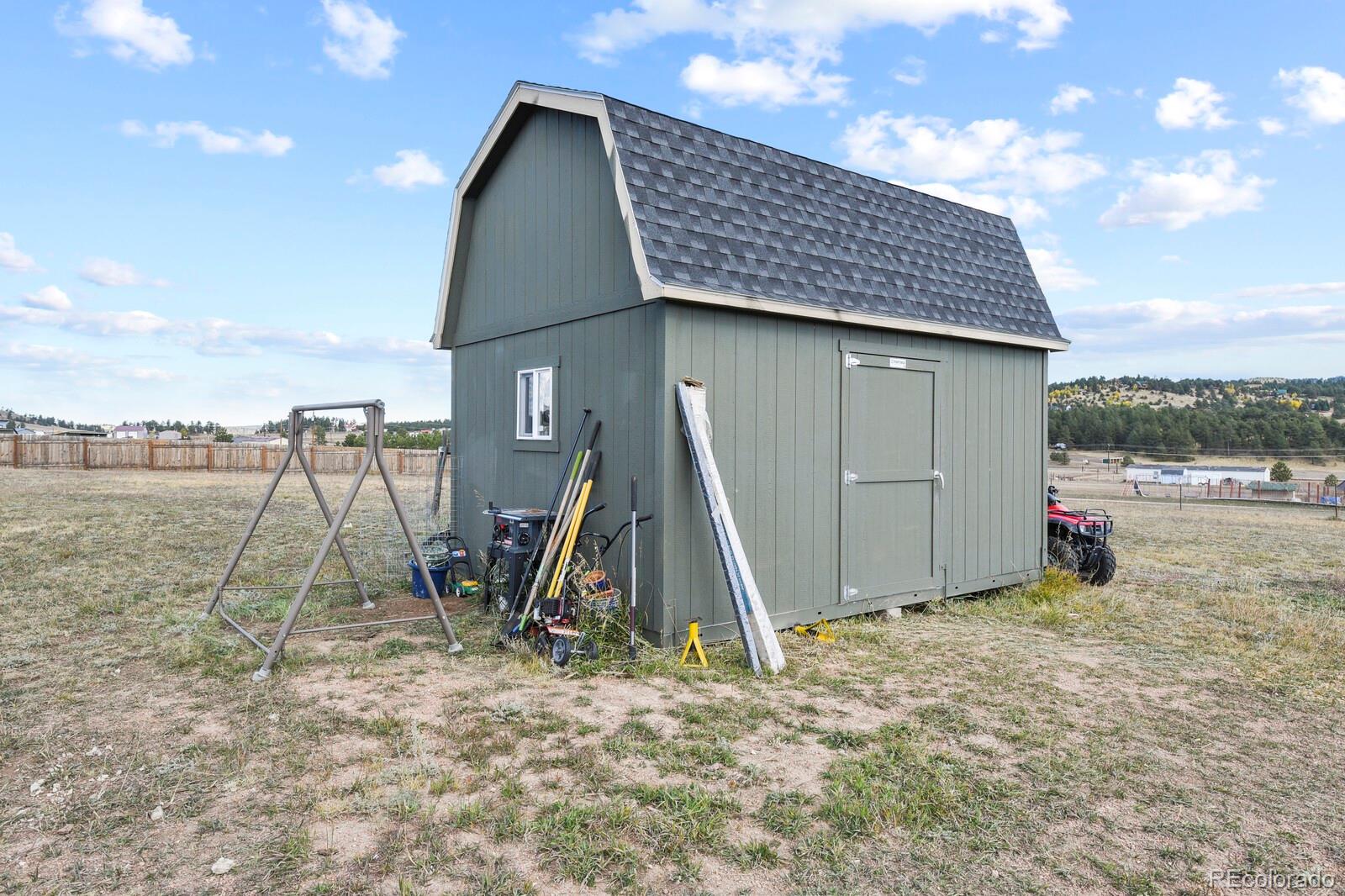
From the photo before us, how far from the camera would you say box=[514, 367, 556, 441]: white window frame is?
6832mm

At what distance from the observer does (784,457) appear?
20.0 feet

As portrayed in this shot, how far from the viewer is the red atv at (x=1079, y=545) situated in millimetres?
8719

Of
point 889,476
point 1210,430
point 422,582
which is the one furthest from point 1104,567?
point 1210,430

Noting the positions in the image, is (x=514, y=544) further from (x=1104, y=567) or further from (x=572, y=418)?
(x=1104, y=567)

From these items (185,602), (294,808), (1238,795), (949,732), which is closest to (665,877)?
(294,808)

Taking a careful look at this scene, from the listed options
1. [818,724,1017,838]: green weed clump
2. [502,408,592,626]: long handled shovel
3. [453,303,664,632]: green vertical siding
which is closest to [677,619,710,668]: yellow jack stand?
[453,303,664,632]: green vertical siding

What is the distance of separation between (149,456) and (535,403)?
30.2 m

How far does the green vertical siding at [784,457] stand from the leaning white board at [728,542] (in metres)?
0.14

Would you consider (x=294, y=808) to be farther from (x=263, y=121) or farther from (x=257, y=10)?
(x=263, y=121)

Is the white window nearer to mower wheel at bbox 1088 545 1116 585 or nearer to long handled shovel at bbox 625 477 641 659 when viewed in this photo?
long handled shovel at bbox 625 477 641 659

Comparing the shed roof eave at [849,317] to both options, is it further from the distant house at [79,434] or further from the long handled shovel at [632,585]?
the distant house at [79,434]

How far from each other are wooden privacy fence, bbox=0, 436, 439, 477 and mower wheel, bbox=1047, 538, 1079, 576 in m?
25.8

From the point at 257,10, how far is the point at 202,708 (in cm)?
848

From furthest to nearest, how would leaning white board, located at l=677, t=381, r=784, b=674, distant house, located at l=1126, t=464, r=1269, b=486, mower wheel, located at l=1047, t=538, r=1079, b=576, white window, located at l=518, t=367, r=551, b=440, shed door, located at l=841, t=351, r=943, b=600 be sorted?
distant house, located at l=1126, t=464, r=1269, b=486
mower wheel, located at l=1047, t=538, r=1079, b=576
white window, located at l=518, t=367, r=551, b=440
shed door, located at l=841, t=351, r=943, b=600
leaning white board, located at l=677, t=381, r=784, b=674
